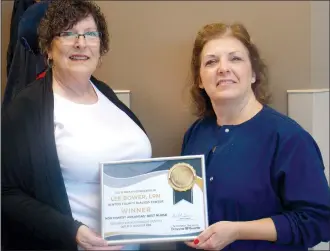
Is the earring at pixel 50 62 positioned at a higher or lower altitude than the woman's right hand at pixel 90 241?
higher

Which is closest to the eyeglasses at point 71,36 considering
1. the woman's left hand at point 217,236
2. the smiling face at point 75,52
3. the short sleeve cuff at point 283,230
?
the smiling face at point 75,52

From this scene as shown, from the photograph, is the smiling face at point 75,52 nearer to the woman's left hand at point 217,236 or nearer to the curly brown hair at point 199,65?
the curly brown hair at point 199,65

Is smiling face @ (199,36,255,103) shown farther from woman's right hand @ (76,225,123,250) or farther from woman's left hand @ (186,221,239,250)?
woman's right hand @ (76,225,123,250)

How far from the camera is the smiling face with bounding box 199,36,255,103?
0.95 meters

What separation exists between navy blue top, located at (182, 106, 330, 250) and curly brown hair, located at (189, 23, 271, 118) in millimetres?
104

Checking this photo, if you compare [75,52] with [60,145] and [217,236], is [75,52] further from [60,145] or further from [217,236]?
[217,236]

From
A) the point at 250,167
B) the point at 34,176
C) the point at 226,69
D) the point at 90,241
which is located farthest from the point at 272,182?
the point at 34,176

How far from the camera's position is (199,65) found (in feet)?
3.40

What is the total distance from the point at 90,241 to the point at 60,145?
0.23 meters

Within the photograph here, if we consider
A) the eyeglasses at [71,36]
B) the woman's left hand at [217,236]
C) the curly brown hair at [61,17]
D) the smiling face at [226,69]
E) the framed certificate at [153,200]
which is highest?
the curly brown hair at [61,17]

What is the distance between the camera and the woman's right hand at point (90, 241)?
0.83m

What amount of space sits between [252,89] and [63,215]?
593mm

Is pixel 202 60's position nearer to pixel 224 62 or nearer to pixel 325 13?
pixel 224 62

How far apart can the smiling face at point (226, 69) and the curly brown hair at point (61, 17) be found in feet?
0.94
